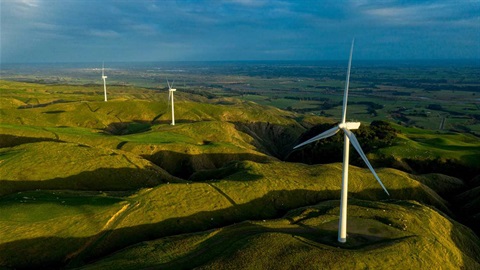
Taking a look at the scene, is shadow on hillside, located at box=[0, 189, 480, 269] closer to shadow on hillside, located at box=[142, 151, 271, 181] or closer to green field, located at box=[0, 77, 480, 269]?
green field, located at box=[0, 77, 480, 269]

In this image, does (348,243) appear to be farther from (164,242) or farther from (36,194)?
(36,194)

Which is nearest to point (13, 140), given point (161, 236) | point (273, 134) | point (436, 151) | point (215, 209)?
point (161, 236)

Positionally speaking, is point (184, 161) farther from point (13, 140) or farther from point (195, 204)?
point (13, 140)

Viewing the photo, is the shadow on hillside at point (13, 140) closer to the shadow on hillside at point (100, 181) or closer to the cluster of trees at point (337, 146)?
the shadow on hillside at point (100, 181)

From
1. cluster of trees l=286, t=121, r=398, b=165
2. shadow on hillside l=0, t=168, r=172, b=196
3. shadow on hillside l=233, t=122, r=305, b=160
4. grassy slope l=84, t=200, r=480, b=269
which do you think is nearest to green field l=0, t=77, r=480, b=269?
grassy slope l=84, t=200, r=480, b=269

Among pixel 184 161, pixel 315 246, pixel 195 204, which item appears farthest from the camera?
pixel 184 161

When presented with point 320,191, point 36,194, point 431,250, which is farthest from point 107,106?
point 431,250
